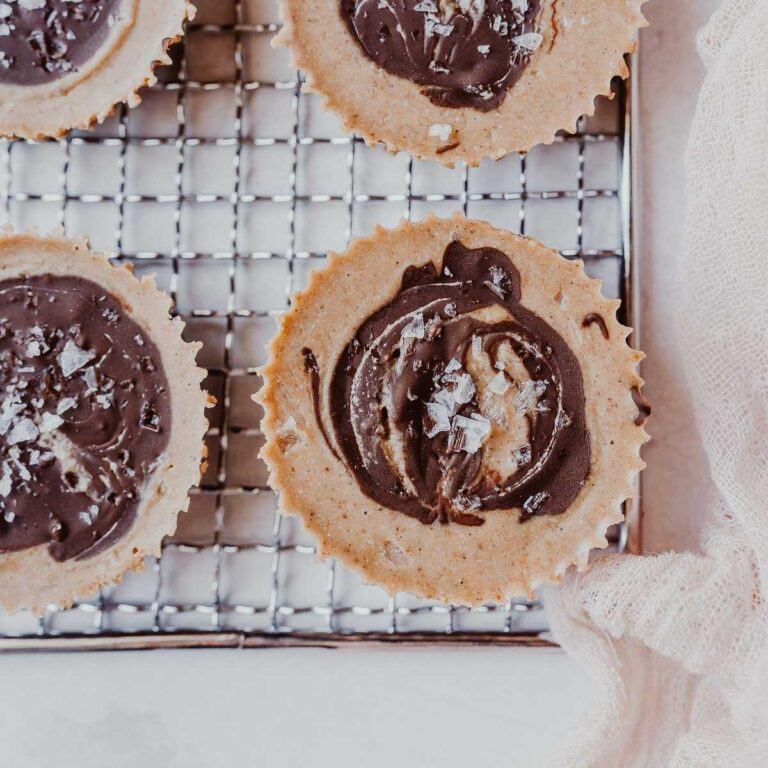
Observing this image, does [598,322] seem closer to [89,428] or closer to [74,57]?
[89,428]

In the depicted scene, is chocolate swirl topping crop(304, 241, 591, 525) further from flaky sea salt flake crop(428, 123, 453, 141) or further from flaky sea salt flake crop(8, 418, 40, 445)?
flaky sea salt flake crop(8, 418, 40, 445)

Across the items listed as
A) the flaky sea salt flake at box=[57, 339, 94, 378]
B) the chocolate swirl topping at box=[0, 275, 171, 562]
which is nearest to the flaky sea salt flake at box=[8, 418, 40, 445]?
the chocolate swirl topping at box=[0, 275, 171, 562]

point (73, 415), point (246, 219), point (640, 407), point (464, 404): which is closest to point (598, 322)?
point (640, 407)

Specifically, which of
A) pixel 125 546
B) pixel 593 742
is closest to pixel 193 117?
pixel 125 546

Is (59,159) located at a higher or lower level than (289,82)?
lower

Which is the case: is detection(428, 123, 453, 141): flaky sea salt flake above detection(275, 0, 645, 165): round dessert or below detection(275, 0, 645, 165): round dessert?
below

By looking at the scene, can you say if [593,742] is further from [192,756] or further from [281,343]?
[281,343]
